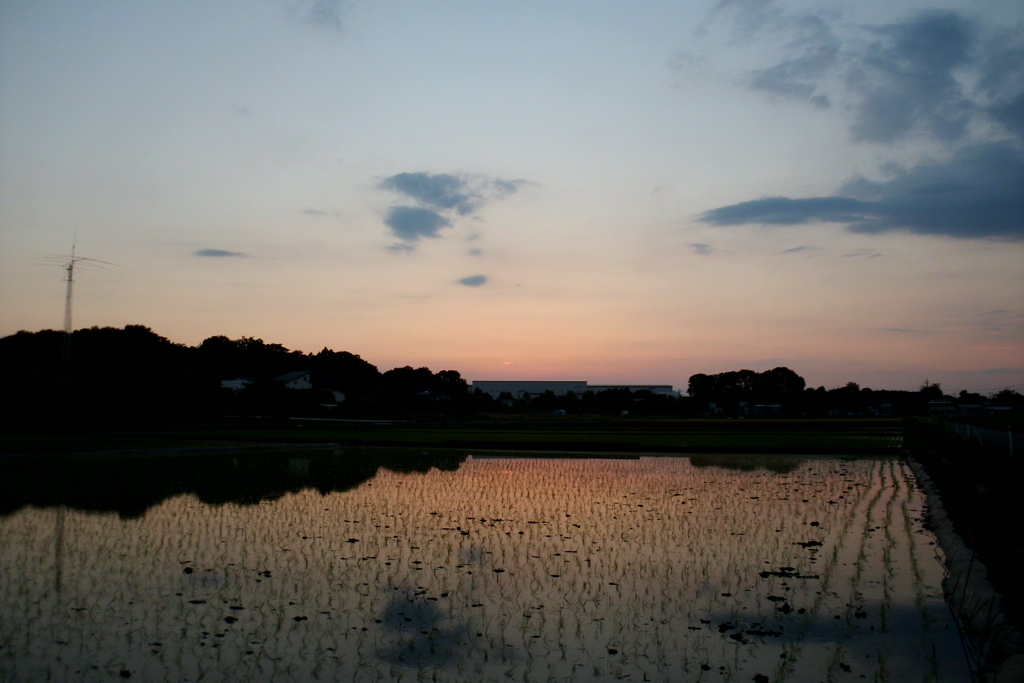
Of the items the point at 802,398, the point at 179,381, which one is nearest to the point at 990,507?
the point at 179,381

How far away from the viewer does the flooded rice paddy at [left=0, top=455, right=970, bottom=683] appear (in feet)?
23.7

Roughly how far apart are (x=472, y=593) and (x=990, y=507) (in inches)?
408

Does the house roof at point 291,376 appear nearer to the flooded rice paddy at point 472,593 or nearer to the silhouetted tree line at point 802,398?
the silhouetted tree line at point 802,398

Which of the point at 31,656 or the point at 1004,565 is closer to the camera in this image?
the point at 31,656

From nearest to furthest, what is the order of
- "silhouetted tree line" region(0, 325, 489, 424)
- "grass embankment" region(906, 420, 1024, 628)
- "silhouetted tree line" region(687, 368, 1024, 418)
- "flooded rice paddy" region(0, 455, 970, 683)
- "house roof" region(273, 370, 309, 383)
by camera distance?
"flooded rice paddy" region(0, 455, 970, 683), "grass embankment" region(906, 420, 1024, 628), "silhouetted tree line" region(0, 325, 489, 424), "house roof" region(273, 370, 309, 383), "silhouetted tree line" region(687, 368, 1024, 418)

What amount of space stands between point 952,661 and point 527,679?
15.4ft

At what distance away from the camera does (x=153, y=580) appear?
1013 centimetres

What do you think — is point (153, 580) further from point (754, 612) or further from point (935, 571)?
point (935, 571)

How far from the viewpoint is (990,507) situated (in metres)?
13.3

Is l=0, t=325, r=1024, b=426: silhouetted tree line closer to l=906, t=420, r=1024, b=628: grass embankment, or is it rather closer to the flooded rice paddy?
the flooded rice paddy

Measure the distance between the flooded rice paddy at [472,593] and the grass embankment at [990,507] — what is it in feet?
2.66

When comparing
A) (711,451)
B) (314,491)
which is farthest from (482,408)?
(314,491)

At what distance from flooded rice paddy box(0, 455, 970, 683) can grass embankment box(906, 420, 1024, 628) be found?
812 mm

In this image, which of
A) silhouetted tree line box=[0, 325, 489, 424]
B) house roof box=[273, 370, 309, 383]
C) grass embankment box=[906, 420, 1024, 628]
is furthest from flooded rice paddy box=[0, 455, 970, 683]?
house roof box=[273, 370, 309, 383]
